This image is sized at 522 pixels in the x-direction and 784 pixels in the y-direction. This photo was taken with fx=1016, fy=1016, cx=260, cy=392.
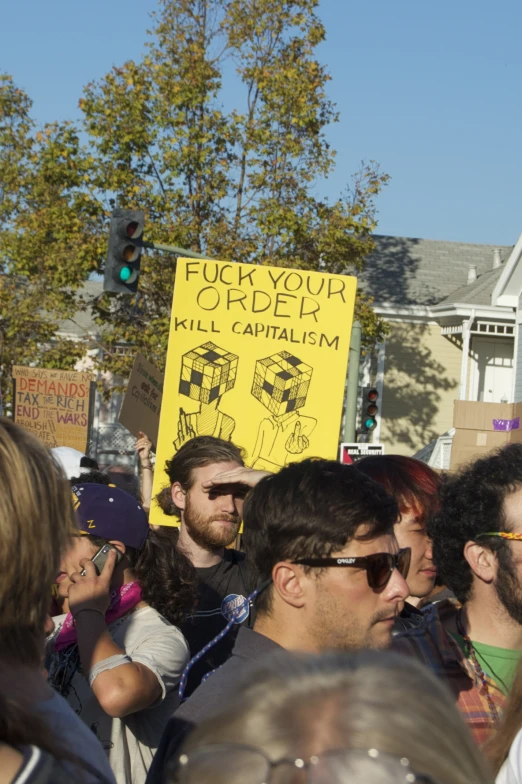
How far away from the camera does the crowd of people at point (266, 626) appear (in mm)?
1040

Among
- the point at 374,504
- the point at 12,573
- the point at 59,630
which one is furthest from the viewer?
the point at 59,630

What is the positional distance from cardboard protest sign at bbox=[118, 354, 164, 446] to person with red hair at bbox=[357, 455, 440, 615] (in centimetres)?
514

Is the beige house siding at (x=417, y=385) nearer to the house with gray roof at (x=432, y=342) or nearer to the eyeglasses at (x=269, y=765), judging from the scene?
the house with gray roof at (x=432, y=342)

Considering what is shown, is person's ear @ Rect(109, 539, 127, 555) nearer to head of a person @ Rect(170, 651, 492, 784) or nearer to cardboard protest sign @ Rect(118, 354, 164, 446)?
head of a person @ Rect(170, 651, 492, 784)

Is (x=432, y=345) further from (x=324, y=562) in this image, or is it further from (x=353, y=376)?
(x=324, y=562)

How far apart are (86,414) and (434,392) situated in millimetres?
17390

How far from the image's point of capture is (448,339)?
28.2 metres

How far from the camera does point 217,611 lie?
4.13 metres

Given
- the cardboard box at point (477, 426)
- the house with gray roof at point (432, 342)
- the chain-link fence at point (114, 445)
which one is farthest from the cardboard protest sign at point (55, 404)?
the chain-link fence at point (114, 445)

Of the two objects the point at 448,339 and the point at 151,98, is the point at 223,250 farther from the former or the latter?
the point at 448,339

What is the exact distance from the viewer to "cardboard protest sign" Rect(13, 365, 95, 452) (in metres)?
11.9

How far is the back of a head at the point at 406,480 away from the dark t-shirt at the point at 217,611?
1.89 ft

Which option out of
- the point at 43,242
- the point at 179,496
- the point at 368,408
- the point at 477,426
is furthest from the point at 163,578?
the point at 43,242

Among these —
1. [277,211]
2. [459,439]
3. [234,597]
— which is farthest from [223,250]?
[234,597]
